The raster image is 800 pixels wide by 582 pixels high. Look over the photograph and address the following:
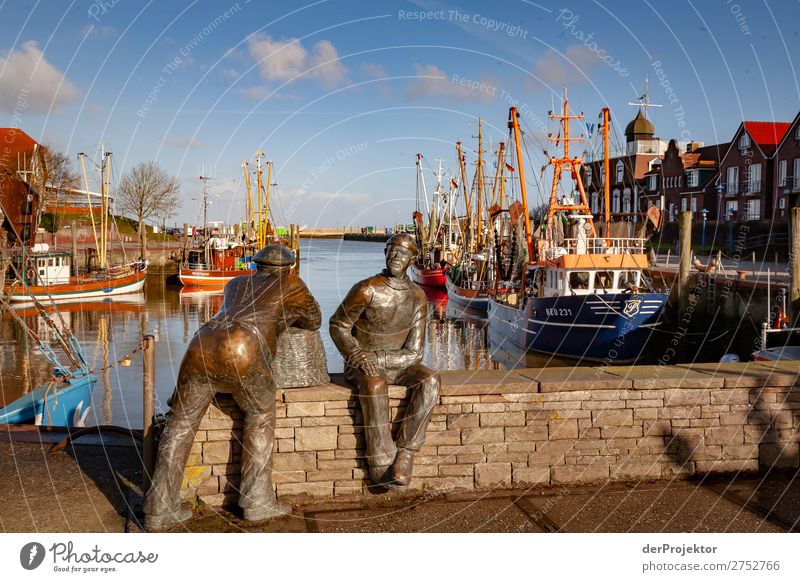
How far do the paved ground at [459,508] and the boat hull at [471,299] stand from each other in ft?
96.2

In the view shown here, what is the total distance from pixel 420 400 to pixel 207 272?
43.9 m

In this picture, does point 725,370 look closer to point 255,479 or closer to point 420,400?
point 420,400

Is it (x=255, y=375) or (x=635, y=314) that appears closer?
(x=255, y=375)

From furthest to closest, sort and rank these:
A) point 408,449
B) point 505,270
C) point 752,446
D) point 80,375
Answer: point 505,270
point 80,375
point 752,446
point 408,449

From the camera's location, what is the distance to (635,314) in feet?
67.4

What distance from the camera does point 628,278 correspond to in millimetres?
22109

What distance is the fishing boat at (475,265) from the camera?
36.6 meters

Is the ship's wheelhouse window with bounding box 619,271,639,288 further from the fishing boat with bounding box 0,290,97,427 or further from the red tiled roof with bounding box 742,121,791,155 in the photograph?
the red tiled roof with bounding box 742,121,791,155

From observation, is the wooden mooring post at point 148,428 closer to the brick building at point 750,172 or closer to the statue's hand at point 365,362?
the statue's hand at point 365,362

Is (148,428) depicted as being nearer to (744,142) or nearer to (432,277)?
(432,277)

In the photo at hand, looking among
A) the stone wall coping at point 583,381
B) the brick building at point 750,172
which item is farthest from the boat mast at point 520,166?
the brick building at point 750,172

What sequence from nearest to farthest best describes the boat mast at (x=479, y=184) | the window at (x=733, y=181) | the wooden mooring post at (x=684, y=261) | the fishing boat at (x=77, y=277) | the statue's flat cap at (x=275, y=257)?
the statue's flat cap at (x=275, y=257)
the wooden mooring post at (x=684, y=261)
the fishing boat at (x=77, y=277)
the boat mast at (x=479, y=184)
the window at (x=733, y=181)

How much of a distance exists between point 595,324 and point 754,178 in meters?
33.1

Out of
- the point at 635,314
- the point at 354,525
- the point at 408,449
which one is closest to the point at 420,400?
the point at 408,449
